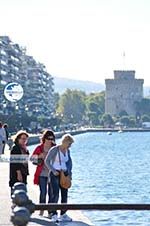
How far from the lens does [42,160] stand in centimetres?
1498

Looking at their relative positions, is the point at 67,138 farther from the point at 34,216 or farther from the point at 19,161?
the point at 34,216

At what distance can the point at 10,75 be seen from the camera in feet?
558

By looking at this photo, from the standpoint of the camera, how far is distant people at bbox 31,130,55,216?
1474 centimetres

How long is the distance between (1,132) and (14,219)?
70.8 ft

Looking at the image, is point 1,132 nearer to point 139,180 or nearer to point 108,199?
point 108,199

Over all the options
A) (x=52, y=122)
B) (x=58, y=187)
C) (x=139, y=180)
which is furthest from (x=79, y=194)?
(x=52, y=122)

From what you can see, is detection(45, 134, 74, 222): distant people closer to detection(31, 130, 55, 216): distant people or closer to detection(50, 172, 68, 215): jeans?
detection(50, 172, 68, 215): jeans

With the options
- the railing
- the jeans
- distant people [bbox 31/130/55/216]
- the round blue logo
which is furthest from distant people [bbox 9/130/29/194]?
the round blue logo

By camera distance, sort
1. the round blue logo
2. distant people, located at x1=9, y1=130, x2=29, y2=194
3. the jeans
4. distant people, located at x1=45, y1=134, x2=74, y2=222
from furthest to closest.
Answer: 1. the round blue logo
2. distant people, located at x1=9, y1=130, x2=29, y2=194
3. the jeans
4. distant people, located at x1=45, y1=134, x2=74, y2=222

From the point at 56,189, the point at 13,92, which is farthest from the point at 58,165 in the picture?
the point at 13,92

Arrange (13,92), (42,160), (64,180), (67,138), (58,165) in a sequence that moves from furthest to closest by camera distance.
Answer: (13,92)
(42,160)
(64,180)
(58,165)
(67,138)

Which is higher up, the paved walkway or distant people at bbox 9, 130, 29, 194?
distant people at bbox 9, 130, 29, 194

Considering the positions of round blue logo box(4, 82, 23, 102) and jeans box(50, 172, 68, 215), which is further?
round blue logo box(4, 82, 23, 102)

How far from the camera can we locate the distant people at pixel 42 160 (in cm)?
1474
